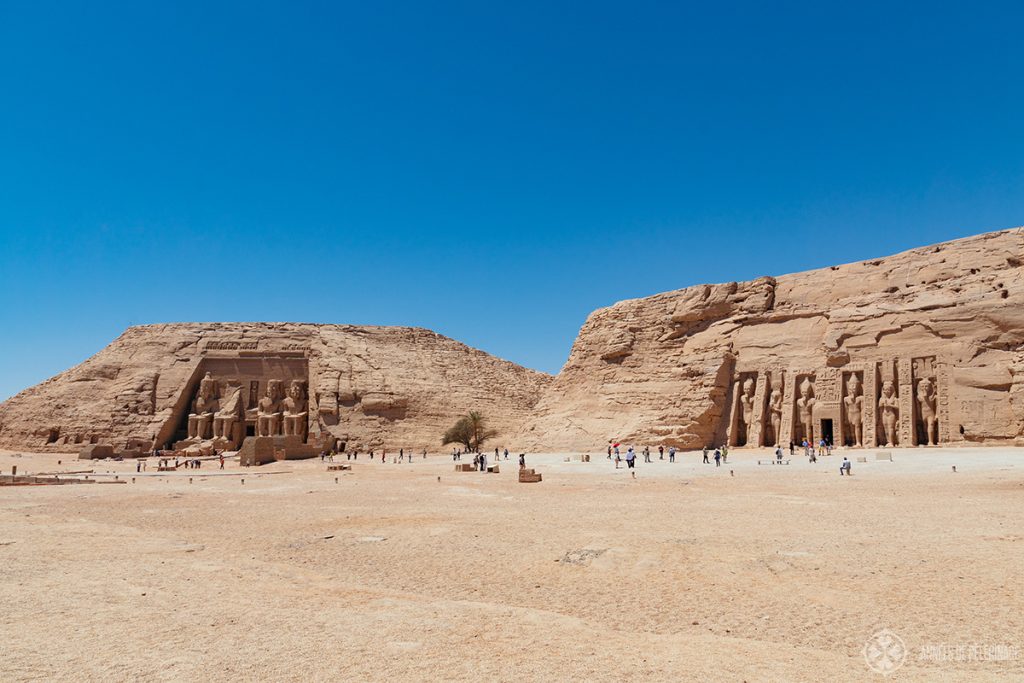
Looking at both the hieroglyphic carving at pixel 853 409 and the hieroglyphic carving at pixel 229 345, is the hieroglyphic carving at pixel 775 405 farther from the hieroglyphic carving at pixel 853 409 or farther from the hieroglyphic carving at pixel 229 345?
the hieroglyphic carving at pixel 229 345

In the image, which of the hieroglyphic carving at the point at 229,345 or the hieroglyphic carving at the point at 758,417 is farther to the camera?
the hieroglyphic carving at the point at 229,345

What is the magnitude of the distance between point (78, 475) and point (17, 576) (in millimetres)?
22599

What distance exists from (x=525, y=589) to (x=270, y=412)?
40.8 m

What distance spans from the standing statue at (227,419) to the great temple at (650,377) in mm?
137

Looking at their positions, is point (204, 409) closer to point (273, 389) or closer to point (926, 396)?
point (273, 389)

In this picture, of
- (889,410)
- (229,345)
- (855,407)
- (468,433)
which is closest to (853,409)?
(855,407)

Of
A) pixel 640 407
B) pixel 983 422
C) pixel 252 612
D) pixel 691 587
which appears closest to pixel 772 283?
pixel 640 407

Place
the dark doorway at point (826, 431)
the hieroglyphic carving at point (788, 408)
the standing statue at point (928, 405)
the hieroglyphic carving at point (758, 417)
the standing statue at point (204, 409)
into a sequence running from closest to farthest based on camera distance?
1. the standing statue at point (928, 405)
2. the dark doorway at point (826, 431)
3. the hieroglyphic carving at point (788, 408)
4. the hieroglyphic carving at point (758, 417)
5. the standing statue at point (204, 409)

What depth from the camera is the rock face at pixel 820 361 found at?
81.7ft

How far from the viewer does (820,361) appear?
29094 mm

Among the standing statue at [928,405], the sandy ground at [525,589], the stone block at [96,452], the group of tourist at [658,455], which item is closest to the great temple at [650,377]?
the standing statue at [928,405]

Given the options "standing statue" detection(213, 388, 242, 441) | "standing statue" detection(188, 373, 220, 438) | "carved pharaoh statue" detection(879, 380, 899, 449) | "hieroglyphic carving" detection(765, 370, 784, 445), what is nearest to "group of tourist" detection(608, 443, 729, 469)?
"hieroglyphic carving" detection(765, 370, 784, 445)

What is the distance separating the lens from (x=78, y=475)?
89.6 ft

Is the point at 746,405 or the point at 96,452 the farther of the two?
the point at 96,452
